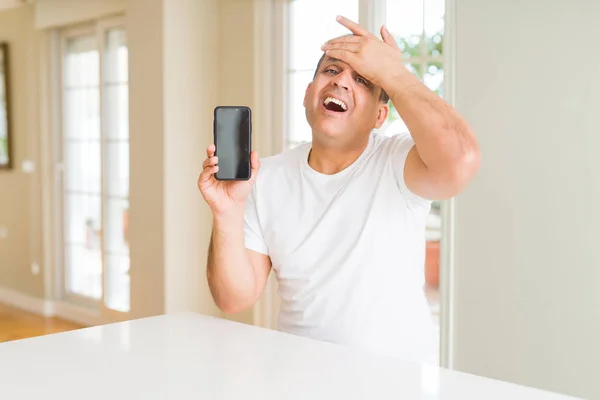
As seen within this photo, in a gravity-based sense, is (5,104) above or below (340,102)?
above

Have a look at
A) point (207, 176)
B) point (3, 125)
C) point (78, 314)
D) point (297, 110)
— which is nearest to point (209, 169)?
point (207, 176)

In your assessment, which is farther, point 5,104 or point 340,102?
point 5,104

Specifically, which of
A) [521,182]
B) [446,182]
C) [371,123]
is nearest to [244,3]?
[521,182]

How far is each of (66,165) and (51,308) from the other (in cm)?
109

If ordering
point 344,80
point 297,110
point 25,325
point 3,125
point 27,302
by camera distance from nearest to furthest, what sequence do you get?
point 344,80
point 297,110
point 25,325
point 27,302
point 3,125

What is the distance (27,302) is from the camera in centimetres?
572

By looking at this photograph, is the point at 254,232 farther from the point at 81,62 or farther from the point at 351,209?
the point at 81,62

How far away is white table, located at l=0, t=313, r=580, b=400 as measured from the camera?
1.07 meters

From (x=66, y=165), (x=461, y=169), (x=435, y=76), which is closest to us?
(x=461, y=169)

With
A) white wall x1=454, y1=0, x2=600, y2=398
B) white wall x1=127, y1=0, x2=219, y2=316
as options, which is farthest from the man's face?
white wall x1=127, y1=0, x2=219, y2=316

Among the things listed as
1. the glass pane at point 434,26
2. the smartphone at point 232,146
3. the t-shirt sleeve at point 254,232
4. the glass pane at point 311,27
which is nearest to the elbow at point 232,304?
the t-shirt sleeve at point 254,232

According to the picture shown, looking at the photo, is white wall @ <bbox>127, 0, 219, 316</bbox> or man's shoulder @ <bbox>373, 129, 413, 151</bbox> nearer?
man's shoulder @ <bbox>373, 129, 413, 151</bbox>

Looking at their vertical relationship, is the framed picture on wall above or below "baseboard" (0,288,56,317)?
above

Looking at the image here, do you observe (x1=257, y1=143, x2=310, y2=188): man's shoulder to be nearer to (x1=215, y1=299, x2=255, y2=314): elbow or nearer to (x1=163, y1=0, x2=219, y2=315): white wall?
(x1=215, y1=299, x2=255, y2=314): elbow
